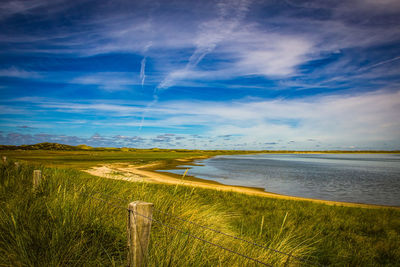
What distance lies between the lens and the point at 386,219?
9742 mm

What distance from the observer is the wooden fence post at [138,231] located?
2.38 meters

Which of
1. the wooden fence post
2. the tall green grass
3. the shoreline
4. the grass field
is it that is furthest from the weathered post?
the wooden fence post

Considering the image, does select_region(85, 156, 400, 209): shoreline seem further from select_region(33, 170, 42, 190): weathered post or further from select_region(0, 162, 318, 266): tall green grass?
select_region(33, 170, 42, 190): weathered post

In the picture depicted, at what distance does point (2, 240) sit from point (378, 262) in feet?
26.0

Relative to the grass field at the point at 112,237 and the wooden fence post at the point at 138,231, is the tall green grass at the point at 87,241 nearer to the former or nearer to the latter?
the grass field at the point at 112,237

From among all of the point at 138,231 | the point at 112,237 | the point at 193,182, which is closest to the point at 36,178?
the point at 112,237

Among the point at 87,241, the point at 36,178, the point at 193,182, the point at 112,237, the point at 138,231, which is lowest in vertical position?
the point at 193,182

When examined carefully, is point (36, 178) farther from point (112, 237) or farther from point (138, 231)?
point (138, 231)

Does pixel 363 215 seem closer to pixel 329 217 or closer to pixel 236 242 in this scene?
pixel 329 217

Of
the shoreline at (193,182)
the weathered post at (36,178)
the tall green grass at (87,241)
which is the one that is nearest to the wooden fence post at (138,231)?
the tall green grass at (87,241)

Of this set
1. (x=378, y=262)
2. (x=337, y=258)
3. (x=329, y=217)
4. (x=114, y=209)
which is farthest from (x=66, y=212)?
(x=329, y=217)

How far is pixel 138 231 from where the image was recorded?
2.43m

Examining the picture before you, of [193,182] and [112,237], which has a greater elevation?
[112,237]

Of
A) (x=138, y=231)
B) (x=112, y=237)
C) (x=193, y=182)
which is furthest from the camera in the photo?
(x=193, y=182)
